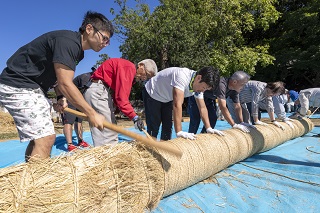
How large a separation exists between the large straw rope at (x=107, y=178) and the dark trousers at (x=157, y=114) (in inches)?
41.8

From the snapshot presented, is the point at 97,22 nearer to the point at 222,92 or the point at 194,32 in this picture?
the point at 222,92

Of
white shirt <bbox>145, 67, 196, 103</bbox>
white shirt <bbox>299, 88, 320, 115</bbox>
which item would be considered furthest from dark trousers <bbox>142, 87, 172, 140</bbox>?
white shirt <bbox>299, 88, 320, 115</bbox>

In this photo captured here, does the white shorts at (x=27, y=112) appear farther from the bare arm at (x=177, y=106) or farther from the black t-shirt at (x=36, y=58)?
the bare arm at (x=177, y=106)

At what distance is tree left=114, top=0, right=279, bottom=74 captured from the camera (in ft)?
50.4

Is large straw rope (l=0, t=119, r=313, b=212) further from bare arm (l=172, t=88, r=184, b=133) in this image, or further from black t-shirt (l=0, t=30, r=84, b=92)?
black t-shirt (l=0, t=30, r=84, b=92)

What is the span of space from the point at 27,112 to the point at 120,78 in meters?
1.17

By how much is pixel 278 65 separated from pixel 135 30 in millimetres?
11297

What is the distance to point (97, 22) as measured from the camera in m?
2.42

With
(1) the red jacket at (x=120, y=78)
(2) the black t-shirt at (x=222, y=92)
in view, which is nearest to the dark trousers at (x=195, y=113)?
(2) the black t-shirt at (x=222, y=92)

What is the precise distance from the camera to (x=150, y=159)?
98.6 inches

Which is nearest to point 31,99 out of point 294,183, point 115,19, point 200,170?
point 200,170

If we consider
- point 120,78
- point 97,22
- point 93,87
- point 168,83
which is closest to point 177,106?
point 168,83

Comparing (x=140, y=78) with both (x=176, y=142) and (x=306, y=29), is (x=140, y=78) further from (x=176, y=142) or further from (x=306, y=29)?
(x=306, y=29)

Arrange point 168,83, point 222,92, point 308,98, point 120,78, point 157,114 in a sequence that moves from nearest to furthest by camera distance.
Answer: point 120,78, point 168,83, point 157,114, point 222,92, point 308,98
